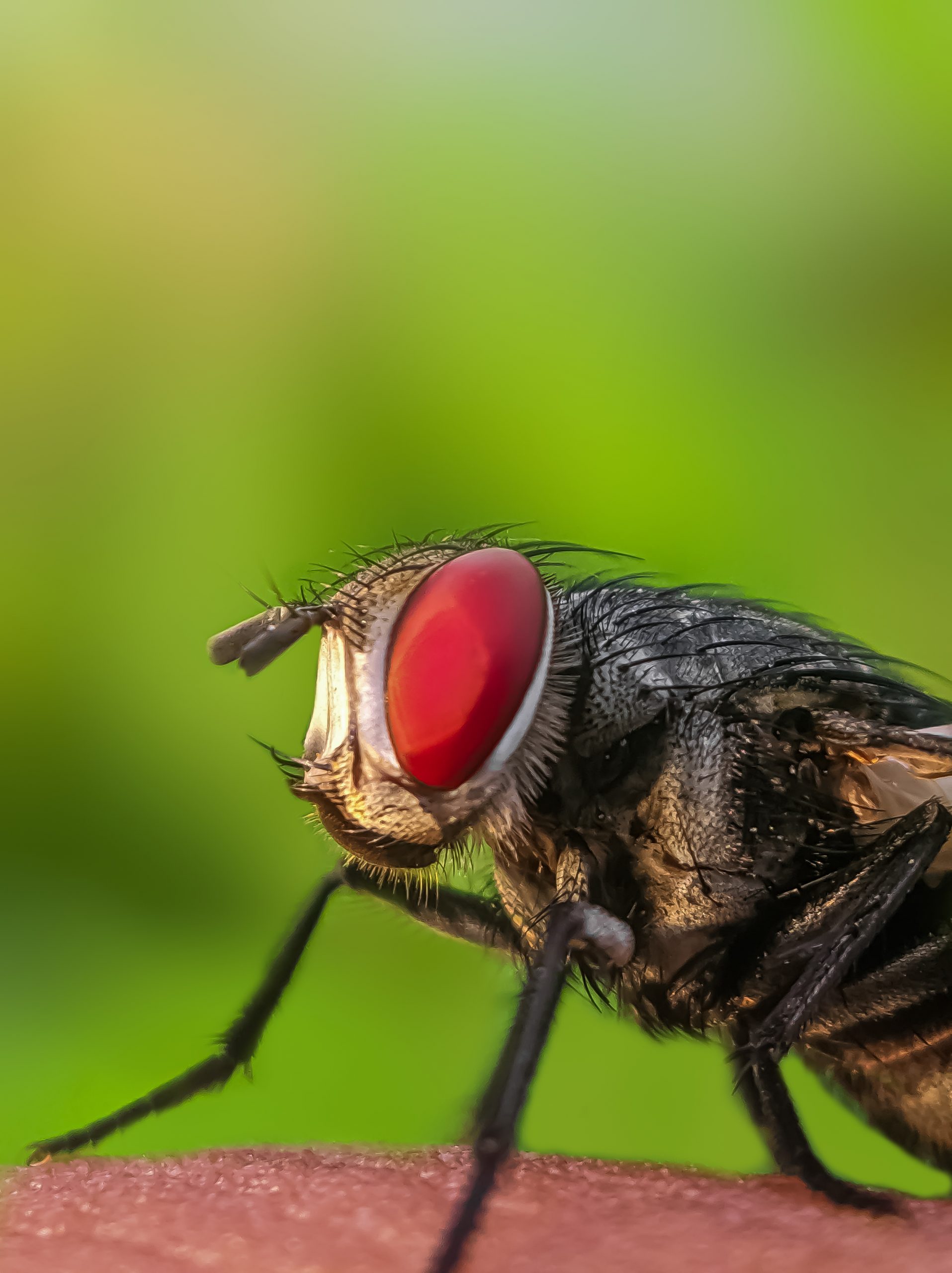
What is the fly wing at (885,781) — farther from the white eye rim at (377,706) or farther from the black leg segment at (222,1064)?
the black leg segment at (222,1064)

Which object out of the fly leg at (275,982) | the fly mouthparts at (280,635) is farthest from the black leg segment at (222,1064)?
the fly mouthparts at (280,635)

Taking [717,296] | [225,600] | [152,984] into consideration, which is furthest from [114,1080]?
[717,296]

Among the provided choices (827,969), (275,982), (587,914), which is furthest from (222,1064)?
(827,969)

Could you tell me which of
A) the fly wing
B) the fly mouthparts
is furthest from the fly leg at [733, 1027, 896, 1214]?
the fly mouthparts

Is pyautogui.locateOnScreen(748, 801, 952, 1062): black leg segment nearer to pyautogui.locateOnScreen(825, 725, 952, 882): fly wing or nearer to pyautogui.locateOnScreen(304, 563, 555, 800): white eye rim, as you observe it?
pyautogui.locateOnScreen(825, 725, 952, 882): fly wing

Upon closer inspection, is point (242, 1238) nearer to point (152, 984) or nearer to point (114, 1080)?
point (114, 1080)

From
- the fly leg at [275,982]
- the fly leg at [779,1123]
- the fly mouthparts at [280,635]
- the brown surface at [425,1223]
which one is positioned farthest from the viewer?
the fly leg at [275,982]

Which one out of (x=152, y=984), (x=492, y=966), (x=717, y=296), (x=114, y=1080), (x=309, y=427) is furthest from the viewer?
(x=717, y=296)
